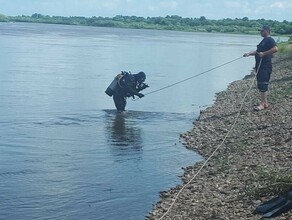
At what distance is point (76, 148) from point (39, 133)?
2288 mm

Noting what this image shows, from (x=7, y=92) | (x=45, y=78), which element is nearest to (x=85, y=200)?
(x=7, y=92)

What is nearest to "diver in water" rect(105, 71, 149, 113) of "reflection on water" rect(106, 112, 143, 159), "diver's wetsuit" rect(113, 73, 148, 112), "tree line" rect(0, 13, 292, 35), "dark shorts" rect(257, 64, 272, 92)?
"diver's wetsuit" rect(113, 73, 148, 112)

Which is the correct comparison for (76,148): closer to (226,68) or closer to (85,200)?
(85,200)

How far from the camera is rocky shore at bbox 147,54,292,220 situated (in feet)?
31.4

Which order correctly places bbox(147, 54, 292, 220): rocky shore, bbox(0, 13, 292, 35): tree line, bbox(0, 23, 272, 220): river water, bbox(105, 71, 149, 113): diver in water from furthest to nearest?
bbox(0, 13, 292, 35): tree line < bbox(105, 71, 149, 113): diver in water < bbox(0, 23, 272, 220): river water < bbox(147, 54, 292, 220): rocky shore

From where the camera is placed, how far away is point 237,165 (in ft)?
41.3

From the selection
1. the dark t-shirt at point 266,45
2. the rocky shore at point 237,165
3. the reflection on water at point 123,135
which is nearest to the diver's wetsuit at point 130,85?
the reflection on water at point 123,135

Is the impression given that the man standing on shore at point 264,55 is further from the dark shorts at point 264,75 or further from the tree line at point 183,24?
the tree line at point 183,24

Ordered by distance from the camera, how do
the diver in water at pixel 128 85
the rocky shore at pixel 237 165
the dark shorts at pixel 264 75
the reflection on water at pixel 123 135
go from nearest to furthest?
1. the rocky shore at pixel 237 165
2. the reflection on water at pixel 123 135
3. the dark shorts at pixel 264 75
4. the diver in water at pixel 128 85

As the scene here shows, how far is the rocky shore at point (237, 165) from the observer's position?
9.59 meters

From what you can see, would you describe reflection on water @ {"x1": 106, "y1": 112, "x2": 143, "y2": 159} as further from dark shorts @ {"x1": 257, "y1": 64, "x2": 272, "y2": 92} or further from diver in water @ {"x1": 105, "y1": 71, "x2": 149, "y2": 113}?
dark shorts @ {"x1": 257, "y1": 64, "x2": 272, "y2": 92}

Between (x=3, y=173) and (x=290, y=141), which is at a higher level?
(x=290, y=141)

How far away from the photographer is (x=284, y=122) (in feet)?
53.2

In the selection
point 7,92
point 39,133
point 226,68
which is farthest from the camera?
point 226,68
